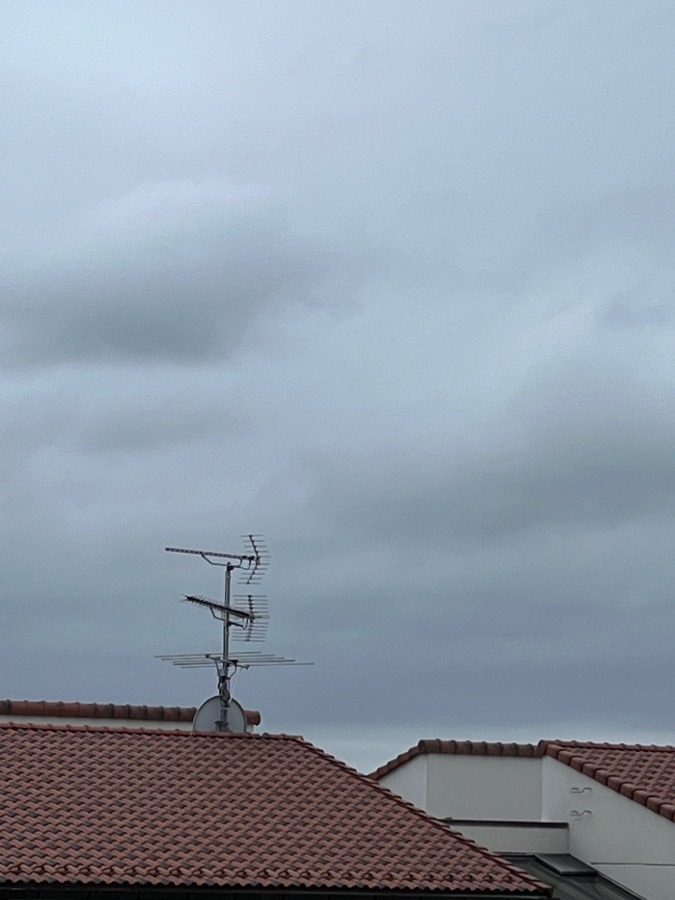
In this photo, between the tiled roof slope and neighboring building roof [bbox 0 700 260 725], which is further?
neighboring building roof [bbox 0 700 260 725]

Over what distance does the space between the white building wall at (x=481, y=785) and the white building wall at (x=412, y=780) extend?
111mm

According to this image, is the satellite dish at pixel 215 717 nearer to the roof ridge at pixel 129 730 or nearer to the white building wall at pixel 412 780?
the roof ridge at pixel 129 730

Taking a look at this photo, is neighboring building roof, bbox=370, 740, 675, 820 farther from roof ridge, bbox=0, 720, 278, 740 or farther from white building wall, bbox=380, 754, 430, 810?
roof ridge, bbox=0, 720, 278, 740

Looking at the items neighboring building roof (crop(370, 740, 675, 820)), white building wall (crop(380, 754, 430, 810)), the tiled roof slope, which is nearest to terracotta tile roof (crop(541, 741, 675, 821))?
neighboring building roof (crop(370, 740, 675, 820))

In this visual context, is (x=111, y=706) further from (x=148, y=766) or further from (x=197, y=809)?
(x=197, y=809)

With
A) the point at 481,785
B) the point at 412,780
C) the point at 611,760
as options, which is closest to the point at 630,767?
the point at 611,760

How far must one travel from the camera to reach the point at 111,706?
3084cm

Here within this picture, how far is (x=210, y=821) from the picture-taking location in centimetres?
2416

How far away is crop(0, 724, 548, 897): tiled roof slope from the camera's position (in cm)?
2209

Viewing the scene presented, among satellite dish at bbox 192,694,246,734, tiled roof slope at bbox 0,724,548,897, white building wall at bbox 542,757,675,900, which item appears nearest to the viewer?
tiled roof slope at bbox 0,724,548,897

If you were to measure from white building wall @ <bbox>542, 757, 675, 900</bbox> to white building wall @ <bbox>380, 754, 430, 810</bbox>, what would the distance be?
2156 mm

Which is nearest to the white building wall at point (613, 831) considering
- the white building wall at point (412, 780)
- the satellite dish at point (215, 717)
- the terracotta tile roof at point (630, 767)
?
the terracotta tile roof at point (630, 767)

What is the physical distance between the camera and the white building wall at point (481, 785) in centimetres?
3044

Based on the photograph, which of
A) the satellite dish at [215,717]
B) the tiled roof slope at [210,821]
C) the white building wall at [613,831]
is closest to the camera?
the tiled roof slope at [210,821]
